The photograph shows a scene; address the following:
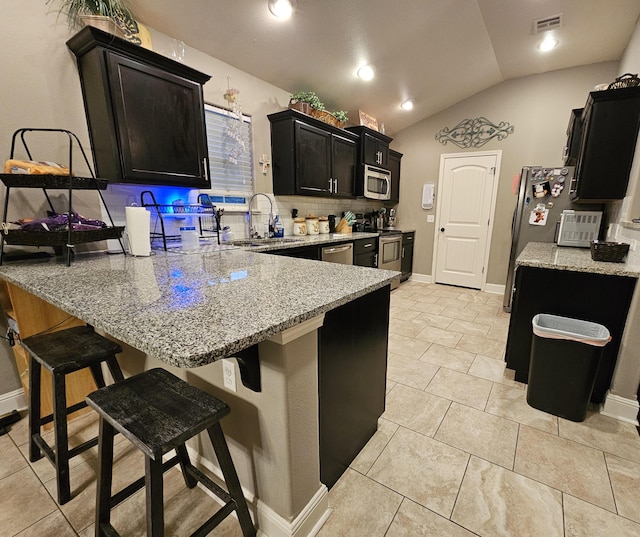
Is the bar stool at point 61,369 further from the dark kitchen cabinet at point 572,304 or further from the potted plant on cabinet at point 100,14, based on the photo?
the dark kitchen cabinet at point 572,304

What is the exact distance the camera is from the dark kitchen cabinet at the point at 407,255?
4.88 m

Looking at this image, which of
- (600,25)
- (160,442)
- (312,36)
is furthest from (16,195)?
(600,25)

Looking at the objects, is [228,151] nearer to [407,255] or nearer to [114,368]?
[114,368]

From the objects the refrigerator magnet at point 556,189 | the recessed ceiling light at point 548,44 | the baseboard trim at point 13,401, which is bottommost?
the baseboard trim at point 13,401

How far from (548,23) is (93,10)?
3.77 metres

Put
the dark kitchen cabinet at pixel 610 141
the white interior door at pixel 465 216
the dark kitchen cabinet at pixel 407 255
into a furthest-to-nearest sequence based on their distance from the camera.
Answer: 1. the dark kitchen cabinet at pixel 407 255
2. the white interior door at pixel 465 216
3. the dark kitchen cabinet at pixel 610 141

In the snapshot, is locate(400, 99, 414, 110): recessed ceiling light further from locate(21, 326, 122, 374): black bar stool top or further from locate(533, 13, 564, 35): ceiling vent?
locate(21, 326, 122, 374): black bar stool top

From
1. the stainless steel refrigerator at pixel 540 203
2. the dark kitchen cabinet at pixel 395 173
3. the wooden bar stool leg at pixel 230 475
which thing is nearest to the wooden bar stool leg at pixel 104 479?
the wooden bar stool leg at pixel 230 475

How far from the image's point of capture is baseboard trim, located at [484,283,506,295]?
14.6ft

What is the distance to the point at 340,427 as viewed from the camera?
1341 mm

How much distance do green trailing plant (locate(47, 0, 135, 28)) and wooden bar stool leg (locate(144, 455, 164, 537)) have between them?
2.34 meters

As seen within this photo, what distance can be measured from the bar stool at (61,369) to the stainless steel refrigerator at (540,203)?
408 cm

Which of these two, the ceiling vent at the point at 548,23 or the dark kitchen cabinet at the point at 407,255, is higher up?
the ceiling vent at the point at 548,23

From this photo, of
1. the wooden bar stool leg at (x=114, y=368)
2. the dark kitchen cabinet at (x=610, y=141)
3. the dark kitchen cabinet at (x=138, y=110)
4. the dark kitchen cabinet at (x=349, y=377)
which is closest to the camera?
the dark kitchen cabinet at (x=349, y=377)
